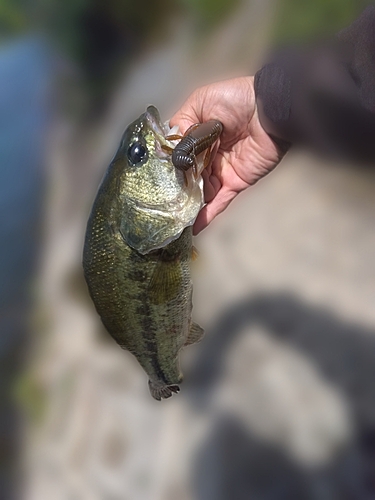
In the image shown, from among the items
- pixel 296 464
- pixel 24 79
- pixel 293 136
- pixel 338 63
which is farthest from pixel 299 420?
pixel 24 79

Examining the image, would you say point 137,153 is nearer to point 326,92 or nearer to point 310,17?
point 326,92

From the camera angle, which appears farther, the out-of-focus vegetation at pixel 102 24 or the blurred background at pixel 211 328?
the out-of-focus vegetation at pixel 102 24

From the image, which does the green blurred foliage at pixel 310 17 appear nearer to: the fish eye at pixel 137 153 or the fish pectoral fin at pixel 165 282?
the fish eye at pixel 137 153

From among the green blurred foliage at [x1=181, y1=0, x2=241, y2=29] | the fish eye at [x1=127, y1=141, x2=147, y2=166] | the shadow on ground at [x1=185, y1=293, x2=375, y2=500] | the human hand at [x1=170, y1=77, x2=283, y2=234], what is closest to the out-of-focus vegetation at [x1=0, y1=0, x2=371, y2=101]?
the green blurred foliage at [x1=181, y1=0, x2=241, y2=29]

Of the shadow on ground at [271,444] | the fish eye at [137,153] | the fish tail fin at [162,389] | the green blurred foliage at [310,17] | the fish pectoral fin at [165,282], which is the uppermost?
the fish eye at [137,153]

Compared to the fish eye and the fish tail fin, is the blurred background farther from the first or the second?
the fish eye

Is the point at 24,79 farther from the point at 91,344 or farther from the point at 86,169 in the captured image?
the point at 91,344

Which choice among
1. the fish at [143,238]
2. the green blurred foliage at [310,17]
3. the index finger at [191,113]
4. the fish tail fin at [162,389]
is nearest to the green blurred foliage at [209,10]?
the green blurred foliage at [310,17]
